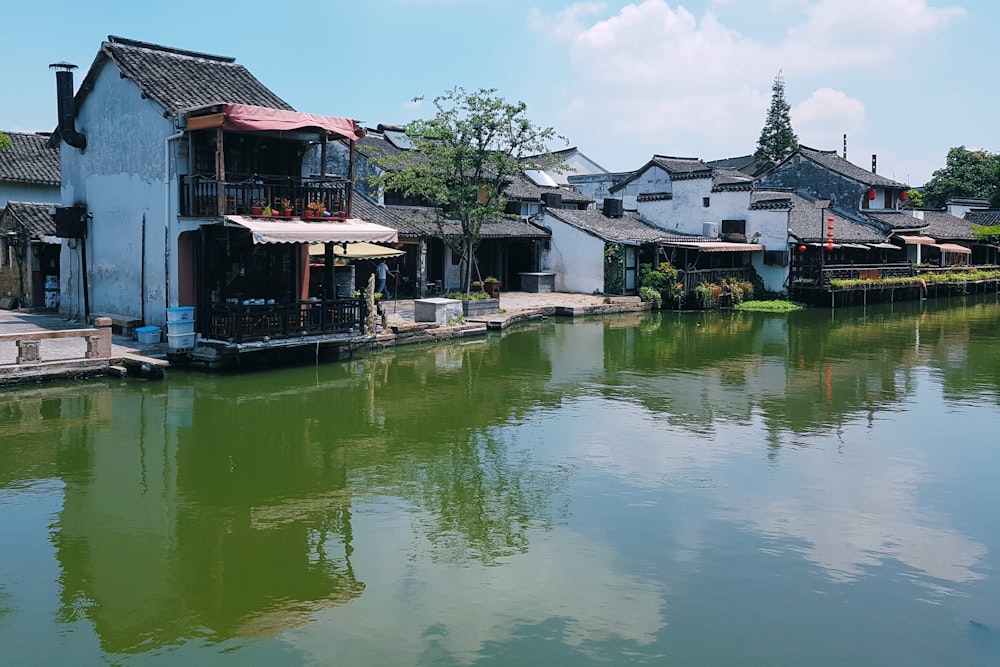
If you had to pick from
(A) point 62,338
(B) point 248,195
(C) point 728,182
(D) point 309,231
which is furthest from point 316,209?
Answer: (C) point 728,182

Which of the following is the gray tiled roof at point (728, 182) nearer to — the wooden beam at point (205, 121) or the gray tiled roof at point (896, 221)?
the gray tiled roof at point (896, 221)

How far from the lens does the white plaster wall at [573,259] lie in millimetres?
31828

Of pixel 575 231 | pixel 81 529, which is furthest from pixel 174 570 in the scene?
pixel 575 231

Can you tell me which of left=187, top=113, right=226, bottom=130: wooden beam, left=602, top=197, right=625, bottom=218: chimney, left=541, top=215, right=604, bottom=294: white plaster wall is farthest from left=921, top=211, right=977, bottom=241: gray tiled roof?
left=187, top=113, right=226, bottom=130: wooden beam

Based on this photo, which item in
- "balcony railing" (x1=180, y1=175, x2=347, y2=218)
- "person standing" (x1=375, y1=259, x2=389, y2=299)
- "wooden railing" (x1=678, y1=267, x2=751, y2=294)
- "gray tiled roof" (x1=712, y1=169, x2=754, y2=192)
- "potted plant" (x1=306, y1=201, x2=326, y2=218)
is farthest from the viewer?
"gray tiled roof" (x1=712, y1=169, x2=754, y2=192)

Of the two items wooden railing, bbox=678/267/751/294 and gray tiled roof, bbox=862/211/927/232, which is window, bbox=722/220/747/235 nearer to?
wooden railing, bbox=678/267/751/294

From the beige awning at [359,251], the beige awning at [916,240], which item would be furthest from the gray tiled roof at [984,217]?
the beige awning at [359,251]

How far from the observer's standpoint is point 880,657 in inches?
257

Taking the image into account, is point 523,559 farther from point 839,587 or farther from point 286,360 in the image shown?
point 286,360

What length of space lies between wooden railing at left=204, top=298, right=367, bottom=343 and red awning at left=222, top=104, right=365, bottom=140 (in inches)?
131

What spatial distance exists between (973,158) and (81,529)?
216 ft

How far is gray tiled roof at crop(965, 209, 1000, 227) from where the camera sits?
157 ft

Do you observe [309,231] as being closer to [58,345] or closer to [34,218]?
[58,345]

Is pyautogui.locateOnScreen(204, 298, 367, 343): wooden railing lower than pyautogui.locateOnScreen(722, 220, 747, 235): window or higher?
lower
